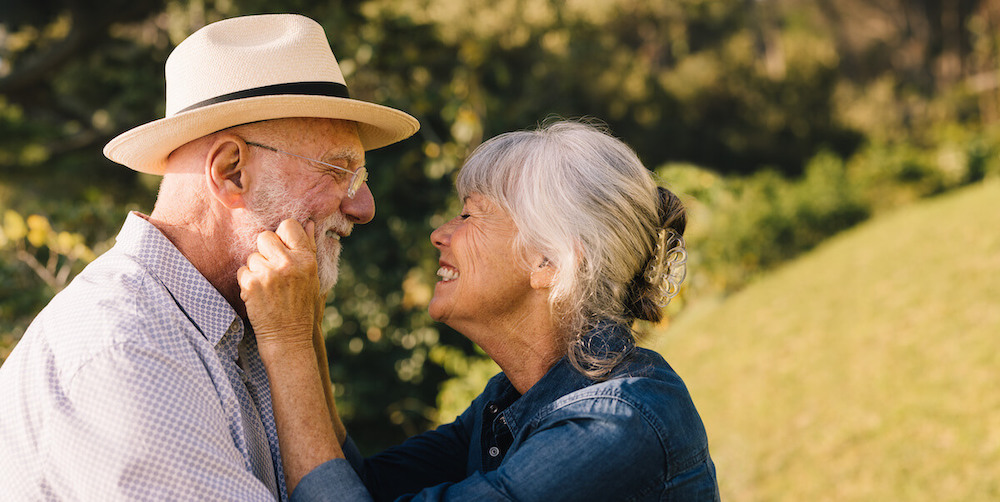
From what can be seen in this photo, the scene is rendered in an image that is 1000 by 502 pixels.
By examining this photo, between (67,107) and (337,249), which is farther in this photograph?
(67,107)

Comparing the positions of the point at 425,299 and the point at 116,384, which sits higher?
the point at 116,384

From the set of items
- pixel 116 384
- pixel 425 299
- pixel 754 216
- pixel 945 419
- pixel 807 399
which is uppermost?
pixel 116 384

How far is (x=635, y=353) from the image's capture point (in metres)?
2.04

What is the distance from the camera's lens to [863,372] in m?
7.62

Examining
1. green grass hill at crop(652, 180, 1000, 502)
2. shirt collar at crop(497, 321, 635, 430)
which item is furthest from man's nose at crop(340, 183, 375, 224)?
green grass hill at crop(652, 180, 1000, 502)

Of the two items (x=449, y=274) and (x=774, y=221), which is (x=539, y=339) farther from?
(x=774, y=221)

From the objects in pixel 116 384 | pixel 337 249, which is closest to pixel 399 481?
pixel 337 249

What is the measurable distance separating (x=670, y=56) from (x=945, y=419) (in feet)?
57.6

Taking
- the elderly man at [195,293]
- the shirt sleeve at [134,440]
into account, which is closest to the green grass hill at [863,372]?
the elderly man at [195,293]

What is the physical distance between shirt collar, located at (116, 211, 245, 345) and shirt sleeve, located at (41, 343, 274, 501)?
0.85 ft

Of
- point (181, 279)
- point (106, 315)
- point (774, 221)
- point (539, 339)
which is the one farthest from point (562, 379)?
point (774, 221)

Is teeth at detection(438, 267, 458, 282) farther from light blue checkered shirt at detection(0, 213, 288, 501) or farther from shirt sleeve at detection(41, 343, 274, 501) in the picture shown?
shirt sleeve at detection(41, 343, 274, 501)

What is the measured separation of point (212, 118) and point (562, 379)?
117cm

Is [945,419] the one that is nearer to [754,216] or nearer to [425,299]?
[425,299]
